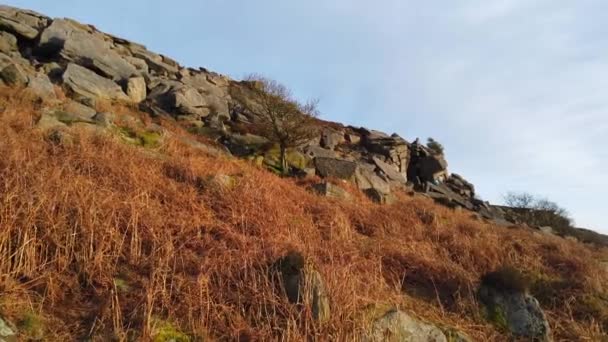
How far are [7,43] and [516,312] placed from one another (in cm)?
2097

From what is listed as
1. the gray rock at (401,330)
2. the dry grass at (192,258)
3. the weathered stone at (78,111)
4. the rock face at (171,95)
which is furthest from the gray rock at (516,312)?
the weathered stone at (78,111)

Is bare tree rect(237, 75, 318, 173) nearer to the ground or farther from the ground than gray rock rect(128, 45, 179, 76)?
nearer to the ground

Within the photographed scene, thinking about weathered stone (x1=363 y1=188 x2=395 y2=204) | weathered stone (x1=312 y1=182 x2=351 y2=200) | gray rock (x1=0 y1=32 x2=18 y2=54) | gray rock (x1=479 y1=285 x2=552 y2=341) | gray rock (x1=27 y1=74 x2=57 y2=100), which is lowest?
gray rock (x1=479 y1=285 x2=552 y2=341)

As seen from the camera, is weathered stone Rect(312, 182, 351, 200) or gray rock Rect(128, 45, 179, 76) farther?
gray rock Rect(128, 45, 179, 76)

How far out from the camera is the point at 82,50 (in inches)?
759

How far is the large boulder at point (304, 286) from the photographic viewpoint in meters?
4.12

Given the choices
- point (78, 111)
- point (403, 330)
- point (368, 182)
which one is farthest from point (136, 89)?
point (403, 330)

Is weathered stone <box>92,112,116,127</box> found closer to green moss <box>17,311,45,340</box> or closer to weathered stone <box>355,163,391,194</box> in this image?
green moss <box>17,311,45,340</box>

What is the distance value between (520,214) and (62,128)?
89.5ft

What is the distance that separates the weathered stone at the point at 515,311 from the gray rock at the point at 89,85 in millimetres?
13803

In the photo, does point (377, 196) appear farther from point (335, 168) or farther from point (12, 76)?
point (12, 76)

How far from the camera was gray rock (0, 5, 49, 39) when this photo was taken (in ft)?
62.4

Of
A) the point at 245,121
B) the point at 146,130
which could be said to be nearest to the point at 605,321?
the point at 146,130

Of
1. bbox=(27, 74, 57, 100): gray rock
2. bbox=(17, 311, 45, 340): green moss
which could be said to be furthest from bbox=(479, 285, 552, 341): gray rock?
bbox=(27, 74, 57, 100): gray rock
